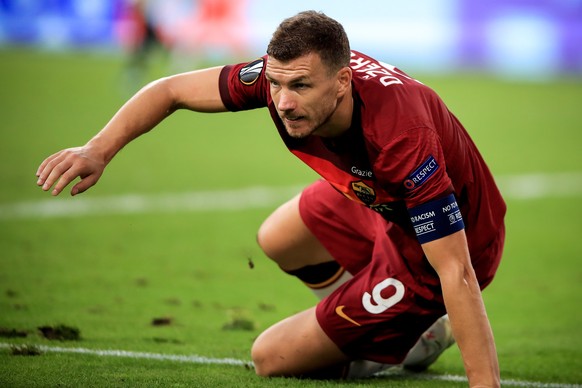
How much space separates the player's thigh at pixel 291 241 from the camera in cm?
611

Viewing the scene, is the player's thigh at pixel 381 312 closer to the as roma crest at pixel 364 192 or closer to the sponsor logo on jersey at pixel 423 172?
the as roma crest at pixel 364 192

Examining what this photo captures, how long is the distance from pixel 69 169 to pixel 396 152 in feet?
4.94

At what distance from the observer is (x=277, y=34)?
4621 mm

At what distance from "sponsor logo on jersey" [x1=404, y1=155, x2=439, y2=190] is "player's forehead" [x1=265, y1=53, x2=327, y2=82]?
612mm

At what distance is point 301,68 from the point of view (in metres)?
4.55

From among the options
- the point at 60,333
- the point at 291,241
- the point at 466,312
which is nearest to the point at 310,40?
the point at 466,312

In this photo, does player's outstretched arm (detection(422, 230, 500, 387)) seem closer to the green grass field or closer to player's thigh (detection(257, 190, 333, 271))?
the green grass field

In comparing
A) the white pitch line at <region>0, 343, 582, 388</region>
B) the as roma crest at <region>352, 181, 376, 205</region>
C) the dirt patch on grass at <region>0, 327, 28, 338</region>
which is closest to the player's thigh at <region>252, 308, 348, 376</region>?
the white pitch line at <region>0, 343, 582, 388</region>

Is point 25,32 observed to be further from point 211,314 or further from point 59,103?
point 211,314

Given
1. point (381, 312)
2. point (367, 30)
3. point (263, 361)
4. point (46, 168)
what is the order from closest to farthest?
point (46, 168) → point (381, 312) → point (263, 361) → point (367, 30)

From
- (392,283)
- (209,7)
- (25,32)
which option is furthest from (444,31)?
(392,283)

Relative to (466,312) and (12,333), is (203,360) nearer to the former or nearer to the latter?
(12,333)

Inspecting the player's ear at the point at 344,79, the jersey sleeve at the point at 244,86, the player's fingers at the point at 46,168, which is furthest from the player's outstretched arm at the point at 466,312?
the player's fingers at the point at 46,168

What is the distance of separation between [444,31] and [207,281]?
19.8 meters
